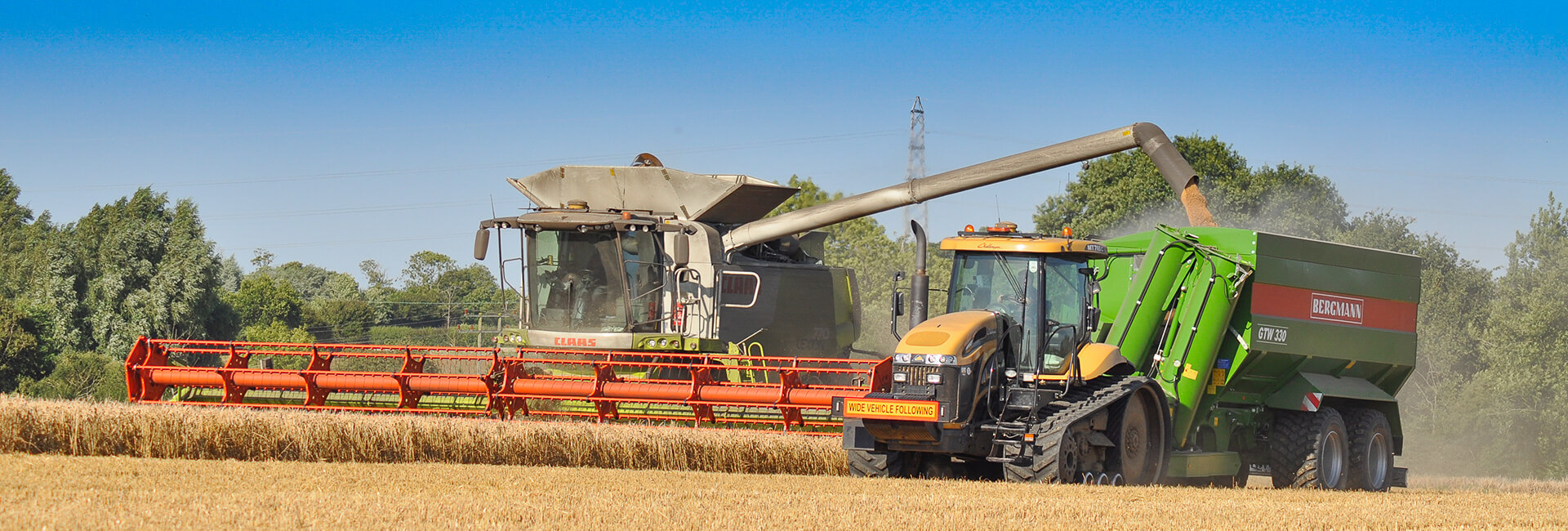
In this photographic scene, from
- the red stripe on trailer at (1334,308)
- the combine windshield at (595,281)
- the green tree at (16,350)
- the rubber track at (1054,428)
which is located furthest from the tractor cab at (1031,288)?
the green tree at (16,350)

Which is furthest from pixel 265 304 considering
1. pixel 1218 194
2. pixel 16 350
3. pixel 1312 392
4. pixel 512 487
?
pixel 512 487

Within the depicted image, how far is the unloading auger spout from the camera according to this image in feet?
52.6

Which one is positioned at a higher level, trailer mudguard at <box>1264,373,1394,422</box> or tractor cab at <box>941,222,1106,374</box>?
tractor cab at <box>941,222,1106,374</box>

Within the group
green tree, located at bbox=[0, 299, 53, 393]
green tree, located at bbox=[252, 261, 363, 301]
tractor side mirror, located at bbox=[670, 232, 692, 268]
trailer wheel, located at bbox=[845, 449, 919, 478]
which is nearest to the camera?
trailer wheel, located at bbox=[845, 449, 919, 478]

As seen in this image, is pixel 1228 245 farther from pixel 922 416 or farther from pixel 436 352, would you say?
pixel 436 352

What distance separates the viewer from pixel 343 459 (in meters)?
11.1

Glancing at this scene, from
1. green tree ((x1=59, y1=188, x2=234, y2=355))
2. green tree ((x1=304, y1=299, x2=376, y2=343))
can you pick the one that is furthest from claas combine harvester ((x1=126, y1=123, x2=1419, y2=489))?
green tree ((x1=304, y1=299, x2=376, y2=343))

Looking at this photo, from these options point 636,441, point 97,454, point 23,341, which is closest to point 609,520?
point 636,441

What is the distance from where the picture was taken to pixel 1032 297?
10336 mm

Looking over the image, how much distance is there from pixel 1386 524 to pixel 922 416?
9.74 ft

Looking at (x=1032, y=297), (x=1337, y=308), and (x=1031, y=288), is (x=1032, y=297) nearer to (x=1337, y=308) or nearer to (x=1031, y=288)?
(x=1031, y=288)

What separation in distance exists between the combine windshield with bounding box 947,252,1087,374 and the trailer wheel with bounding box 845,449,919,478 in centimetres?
118

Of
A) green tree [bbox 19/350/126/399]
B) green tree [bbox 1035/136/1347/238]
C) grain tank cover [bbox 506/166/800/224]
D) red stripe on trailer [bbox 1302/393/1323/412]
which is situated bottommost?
green tree [bbox 19/350/126/399]

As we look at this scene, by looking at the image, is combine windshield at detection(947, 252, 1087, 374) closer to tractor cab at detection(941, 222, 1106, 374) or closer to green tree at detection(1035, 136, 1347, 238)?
tractor cab at detection(941, 222, 1106, 374)
